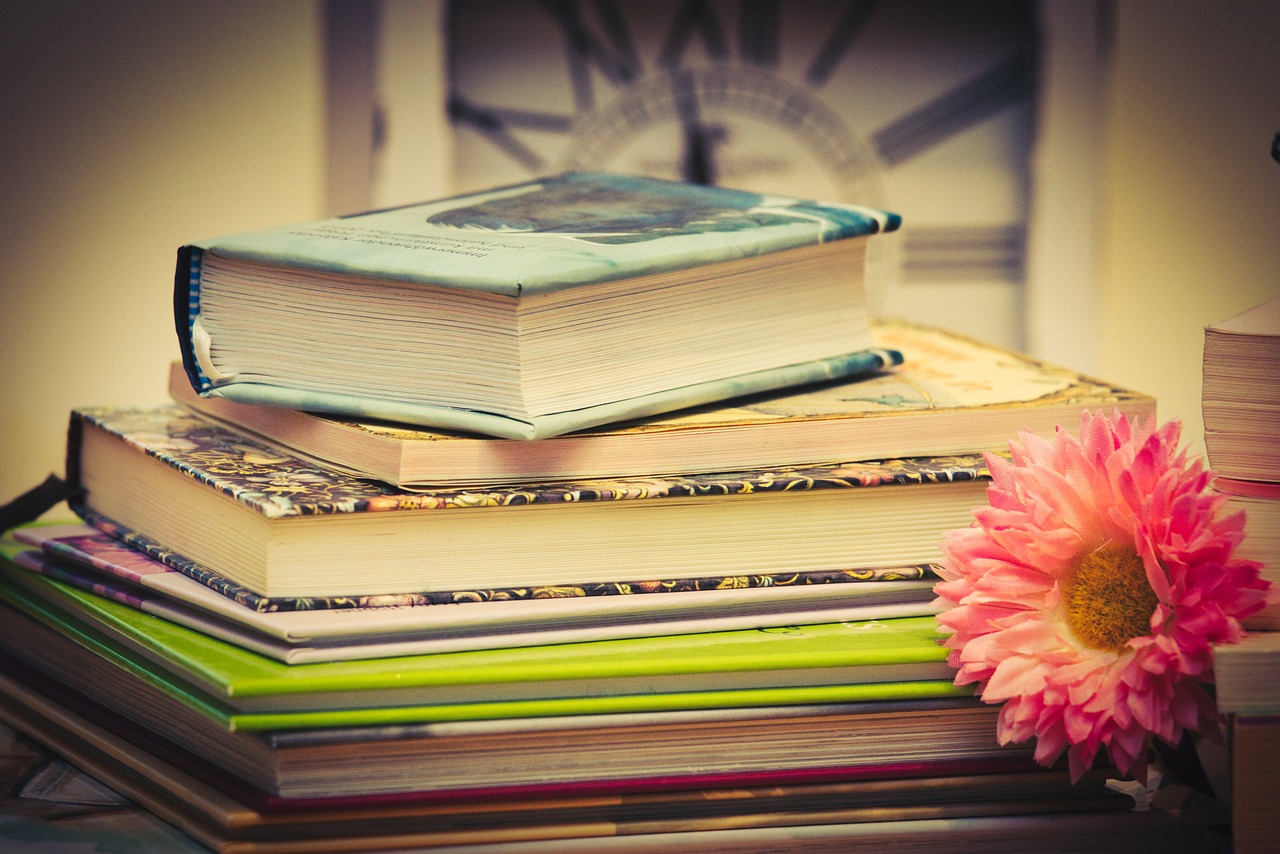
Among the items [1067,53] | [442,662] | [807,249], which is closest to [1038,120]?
[1067,53]

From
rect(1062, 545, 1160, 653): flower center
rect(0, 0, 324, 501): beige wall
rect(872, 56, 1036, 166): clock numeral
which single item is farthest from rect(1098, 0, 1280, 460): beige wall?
rect(0, 0, 324, 501): beige wall

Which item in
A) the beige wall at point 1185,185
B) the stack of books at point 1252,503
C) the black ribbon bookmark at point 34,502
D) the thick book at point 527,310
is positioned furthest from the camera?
the beige wall at point 1185,185

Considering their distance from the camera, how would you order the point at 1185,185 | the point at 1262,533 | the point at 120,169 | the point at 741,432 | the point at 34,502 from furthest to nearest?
the point at 1185,185 → the point at 120,169 → the point at 34,502 → the point at 741,432 → the point at 1262,533

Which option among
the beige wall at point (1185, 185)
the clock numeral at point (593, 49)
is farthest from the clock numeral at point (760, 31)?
the beige wall at point (1185, 185)

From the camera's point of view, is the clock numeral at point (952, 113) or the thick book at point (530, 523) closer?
the thick book at point (530, 523)

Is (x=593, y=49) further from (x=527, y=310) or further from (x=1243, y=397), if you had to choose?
(x=1243, y=397)

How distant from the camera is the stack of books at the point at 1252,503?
49cm

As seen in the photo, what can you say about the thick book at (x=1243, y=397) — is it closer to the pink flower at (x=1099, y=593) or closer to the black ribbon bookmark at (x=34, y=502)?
the pink flower at (x=1099, y=593)

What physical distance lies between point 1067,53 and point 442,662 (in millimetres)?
1233

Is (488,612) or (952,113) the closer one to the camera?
(488,612)

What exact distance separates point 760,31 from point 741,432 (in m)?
1.03

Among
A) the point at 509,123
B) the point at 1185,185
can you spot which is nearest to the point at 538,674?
the point at 1185,185

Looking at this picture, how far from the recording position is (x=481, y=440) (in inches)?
22.8

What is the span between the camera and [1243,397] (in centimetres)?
51
